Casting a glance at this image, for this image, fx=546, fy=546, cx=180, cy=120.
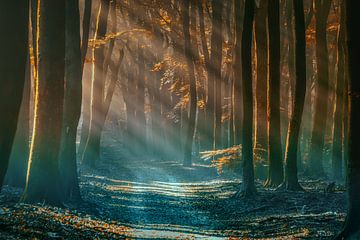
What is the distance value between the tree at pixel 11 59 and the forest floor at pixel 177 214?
2041mm

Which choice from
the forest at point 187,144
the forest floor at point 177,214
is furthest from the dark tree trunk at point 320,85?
the forest floor at point 177,214

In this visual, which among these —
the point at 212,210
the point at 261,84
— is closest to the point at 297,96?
the point at 261,84

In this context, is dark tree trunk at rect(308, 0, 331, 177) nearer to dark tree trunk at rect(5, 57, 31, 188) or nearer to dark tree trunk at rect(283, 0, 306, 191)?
dark tree trunk at rect(283, 0, 306, 191)

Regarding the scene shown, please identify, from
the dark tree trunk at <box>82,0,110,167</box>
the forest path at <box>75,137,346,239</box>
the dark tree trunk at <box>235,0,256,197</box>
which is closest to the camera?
the forest path at <box>75,137,346,239</box>

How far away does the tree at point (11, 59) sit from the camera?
400 inches

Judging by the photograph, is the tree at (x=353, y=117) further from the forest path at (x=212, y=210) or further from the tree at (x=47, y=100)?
the tree at (x=47, y=100)

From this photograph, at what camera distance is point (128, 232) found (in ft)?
40.1

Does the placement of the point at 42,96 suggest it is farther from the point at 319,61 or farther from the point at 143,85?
the point at 143,85

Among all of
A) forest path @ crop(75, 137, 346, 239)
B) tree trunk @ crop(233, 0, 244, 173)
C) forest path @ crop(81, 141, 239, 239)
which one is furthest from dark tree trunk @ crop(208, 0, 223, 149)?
forest path @ crop(75, 137, 346, 239)

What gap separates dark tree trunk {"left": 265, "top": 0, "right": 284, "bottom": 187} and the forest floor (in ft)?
3.01

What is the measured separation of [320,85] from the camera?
24.8 metres

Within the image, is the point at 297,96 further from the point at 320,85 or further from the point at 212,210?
the point at 320,85

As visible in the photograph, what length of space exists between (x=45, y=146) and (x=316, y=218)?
737 cm

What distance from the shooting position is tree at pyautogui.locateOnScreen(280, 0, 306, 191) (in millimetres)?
18422
